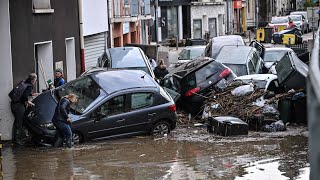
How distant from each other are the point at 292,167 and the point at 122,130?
4.73 metres

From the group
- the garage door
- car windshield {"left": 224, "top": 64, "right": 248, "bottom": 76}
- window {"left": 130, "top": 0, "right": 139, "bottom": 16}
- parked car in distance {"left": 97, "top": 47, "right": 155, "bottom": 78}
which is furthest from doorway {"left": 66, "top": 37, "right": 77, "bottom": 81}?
window {"left": 130, "top": 0, "right": 139, "bottom": 16}

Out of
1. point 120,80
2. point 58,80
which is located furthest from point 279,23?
point 120,80

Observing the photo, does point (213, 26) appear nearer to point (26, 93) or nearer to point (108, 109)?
point (108, 109)

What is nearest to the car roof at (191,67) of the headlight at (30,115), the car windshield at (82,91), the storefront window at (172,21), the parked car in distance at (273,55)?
the car windshield at (82,91)

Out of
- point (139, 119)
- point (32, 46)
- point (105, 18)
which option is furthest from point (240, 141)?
point (105, 18)

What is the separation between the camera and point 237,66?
22438 millimetres

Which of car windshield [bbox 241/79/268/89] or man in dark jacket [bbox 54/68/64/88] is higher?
man in dark jacket [bbox 54/68/64/88]

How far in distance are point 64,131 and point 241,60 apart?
10.3 m

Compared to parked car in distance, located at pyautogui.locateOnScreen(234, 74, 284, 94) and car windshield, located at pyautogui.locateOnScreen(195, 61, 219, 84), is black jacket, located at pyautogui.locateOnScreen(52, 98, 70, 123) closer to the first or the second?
car windshield, located at pyautogui.locateOnScreen(195, 61, 219, 84)

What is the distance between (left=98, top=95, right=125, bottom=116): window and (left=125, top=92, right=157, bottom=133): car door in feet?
0.62

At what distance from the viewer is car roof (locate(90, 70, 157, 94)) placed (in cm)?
1520

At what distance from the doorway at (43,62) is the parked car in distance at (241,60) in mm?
6335

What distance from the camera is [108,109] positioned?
584 inches

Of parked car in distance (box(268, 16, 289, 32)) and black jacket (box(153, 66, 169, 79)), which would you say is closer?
black jacket (box(153, 66, 169, 79))
